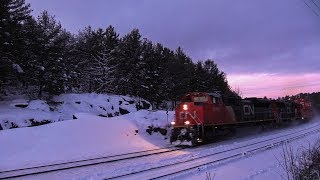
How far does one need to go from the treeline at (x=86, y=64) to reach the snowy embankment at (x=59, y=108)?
197 cm

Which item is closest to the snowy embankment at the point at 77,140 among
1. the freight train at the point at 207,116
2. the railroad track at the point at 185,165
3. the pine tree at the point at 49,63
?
the freight train at the point at 207,116

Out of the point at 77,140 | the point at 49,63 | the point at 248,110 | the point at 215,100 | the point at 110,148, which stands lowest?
the point at 110,148

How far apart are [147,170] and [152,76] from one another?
3547cm

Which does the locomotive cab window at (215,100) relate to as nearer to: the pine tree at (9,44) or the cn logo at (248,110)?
the cn logo at (248,110)

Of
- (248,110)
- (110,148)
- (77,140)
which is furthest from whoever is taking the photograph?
(248,110)

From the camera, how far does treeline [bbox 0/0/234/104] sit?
32.9 meters

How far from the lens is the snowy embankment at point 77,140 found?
738 inches

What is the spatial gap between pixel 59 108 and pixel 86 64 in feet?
67.5

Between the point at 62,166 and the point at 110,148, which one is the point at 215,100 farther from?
the point at 62,166

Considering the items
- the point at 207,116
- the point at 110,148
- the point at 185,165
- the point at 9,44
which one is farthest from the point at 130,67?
the point at 185,165

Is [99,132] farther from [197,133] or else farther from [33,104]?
[33,104]

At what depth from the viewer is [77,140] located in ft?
74.6

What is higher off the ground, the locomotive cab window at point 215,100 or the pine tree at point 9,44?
the pine tree at point 9,44

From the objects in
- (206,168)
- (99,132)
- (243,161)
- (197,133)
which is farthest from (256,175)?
(99,132)
